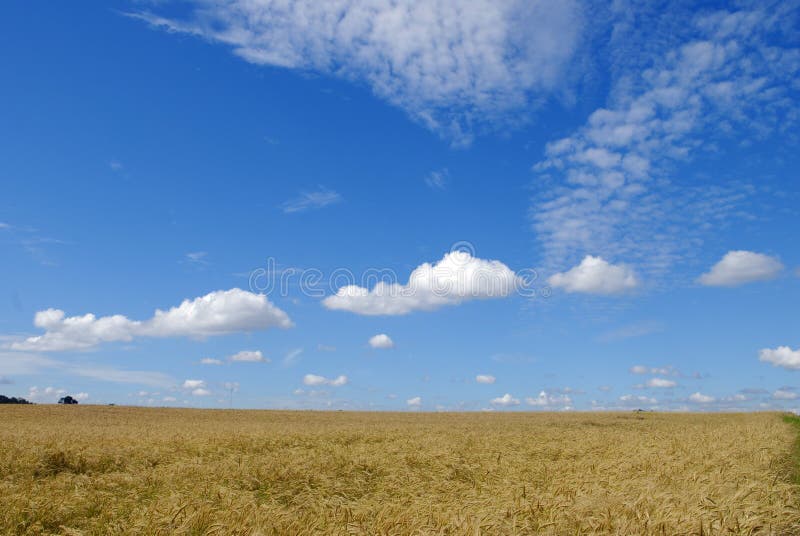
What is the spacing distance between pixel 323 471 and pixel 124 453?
6.02 m

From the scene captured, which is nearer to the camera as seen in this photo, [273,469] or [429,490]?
[429,490]

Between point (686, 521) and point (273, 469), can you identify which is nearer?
point (686, 521)

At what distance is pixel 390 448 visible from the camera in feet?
51.6

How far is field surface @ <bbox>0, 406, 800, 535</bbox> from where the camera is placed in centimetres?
594

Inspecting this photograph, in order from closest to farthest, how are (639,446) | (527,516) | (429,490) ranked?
(527,516) < (429,490) < (639,446)

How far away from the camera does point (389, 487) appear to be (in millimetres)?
10523

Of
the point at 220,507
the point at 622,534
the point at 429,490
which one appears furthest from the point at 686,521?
the point at 220,507

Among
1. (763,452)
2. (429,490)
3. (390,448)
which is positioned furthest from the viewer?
(390,448)

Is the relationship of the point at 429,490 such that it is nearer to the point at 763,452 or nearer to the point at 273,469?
the point at 273,469

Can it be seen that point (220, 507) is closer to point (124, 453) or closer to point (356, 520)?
point (356, 520)

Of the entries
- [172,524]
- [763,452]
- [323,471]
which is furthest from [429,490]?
[763,452]

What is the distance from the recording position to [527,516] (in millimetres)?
6242

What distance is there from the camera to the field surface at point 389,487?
594cm

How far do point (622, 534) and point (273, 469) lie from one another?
8.63m
